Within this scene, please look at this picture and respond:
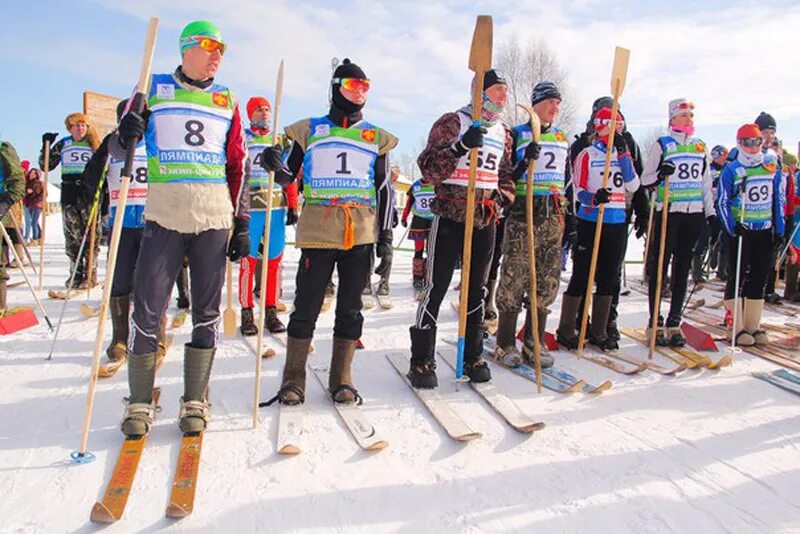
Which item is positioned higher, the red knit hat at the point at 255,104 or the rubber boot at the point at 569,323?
the red knit hat at the point at 255,104

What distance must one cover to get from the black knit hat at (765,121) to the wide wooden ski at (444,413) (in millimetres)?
6245

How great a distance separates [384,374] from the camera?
15.3ft

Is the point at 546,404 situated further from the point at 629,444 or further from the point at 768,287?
the point at 768,287

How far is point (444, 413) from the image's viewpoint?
12.1ft

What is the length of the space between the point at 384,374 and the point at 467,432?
4.68 feet

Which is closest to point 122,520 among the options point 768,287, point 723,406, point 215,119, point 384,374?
point 215,119

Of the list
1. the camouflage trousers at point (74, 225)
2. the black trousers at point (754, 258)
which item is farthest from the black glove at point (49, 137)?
the black trousers at point (754, 258)

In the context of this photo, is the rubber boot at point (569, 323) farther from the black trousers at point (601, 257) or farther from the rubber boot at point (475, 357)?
the rubber boot at point (475, 357)

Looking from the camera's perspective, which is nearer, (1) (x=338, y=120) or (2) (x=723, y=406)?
(1) (x=338, y=120)

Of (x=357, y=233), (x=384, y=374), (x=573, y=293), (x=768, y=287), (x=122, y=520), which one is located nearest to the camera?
(x=122, y=520)

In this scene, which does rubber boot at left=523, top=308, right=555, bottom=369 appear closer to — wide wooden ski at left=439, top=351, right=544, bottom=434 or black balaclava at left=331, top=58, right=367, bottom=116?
wide wooden ski at left=439, top=351, right=544, bottom=434

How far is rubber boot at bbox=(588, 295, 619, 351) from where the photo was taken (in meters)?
5.54

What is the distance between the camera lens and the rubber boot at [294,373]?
12.2 ft

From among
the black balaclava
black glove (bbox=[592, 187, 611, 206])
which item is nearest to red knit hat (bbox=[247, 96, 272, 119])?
the black balaclava
